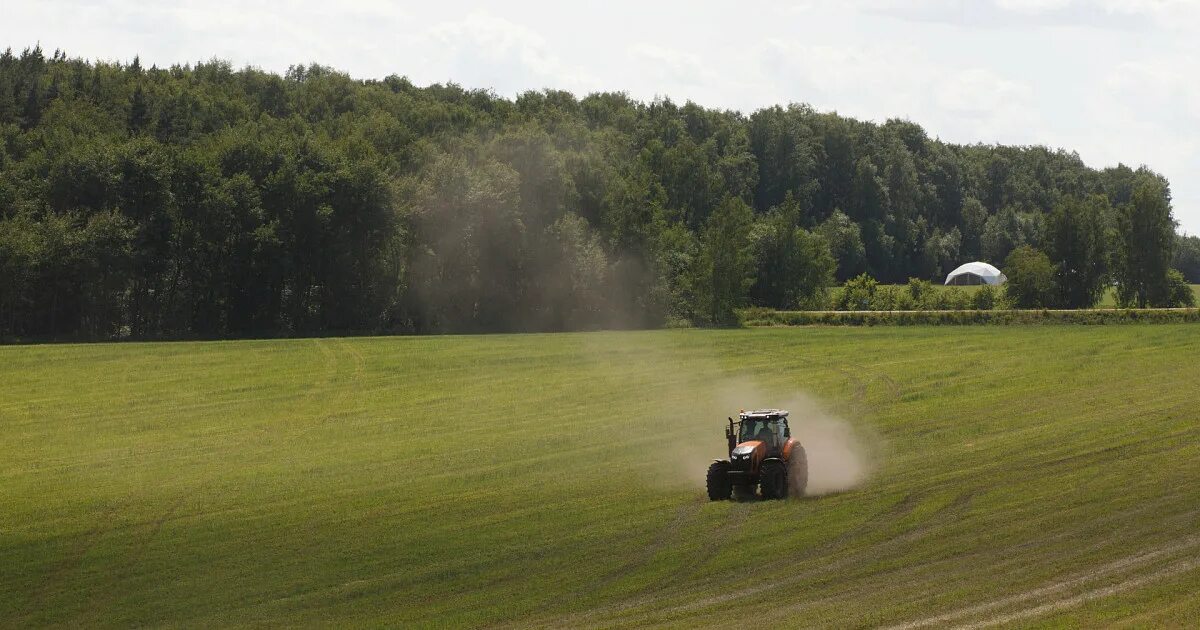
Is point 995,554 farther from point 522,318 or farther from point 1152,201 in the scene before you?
point 1152,201

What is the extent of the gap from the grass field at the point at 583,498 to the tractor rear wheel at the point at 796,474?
30.6 inches

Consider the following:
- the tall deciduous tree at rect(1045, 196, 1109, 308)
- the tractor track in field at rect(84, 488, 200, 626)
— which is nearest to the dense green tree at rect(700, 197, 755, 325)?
the tall deciduous tree at rect(1045, 196, 1109, 308)

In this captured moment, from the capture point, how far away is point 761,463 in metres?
33.3

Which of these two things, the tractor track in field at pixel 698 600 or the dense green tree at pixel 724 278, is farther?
the dense green tree at pixel 724 278

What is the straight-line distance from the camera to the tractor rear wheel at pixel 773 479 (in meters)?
33.0

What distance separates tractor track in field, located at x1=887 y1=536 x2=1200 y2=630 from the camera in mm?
21906

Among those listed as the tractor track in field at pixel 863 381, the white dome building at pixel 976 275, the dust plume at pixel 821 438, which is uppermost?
the white dome building at pixel 976 275

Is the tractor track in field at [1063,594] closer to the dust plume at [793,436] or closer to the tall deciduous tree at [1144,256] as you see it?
the dust plume at [793,436]

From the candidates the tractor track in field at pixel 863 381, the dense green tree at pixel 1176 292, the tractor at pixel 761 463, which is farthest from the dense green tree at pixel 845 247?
the tractor at pixel 761 463

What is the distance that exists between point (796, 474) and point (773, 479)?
120 cm

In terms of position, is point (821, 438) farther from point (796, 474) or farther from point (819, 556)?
point (819, 556)

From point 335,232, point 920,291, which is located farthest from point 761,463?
point 920,291

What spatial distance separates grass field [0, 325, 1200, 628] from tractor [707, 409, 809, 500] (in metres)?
0.76

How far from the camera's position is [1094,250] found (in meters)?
132
